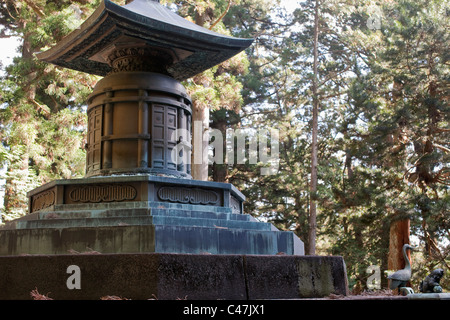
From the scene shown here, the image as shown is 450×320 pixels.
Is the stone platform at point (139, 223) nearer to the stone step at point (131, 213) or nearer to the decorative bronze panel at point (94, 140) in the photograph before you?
the stone step at point (131, 213)

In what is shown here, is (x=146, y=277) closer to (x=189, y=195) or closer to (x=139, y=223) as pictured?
(x=139, y=223)

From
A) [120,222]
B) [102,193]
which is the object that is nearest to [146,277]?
[120,222]

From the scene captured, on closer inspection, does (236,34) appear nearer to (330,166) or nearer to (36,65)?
(330,166)

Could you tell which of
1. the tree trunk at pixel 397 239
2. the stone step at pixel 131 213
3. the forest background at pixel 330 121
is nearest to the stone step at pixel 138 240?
the stone step at pixel 131 213

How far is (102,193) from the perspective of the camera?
287 inches

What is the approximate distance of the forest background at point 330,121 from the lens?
50.2ft

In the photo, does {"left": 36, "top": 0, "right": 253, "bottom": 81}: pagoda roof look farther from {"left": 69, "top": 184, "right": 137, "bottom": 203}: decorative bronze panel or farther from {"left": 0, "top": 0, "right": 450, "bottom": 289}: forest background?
{"left": 0, "top": 0, "right": 450, "bottom": 289}: forest background

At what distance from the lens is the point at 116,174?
309 inches

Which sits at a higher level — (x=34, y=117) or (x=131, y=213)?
(x=34, y=117)

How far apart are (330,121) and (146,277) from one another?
17925 mm

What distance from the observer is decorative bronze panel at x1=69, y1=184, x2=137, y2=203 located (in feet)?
23.5

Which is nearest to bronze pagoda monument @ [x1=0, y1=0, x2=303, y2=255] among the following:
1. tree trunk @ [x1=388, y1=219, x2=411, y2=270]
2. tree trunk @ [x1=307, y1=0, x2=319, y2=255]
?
tree trunk @ [x1=388, y1=219, x2=411, y2=270]

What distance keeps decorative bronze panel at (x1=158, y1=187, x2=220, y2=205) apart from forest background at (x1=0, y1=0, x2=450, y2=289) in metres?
7.81

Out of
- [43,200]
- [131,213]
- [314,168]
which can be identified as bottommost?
[131,213]
